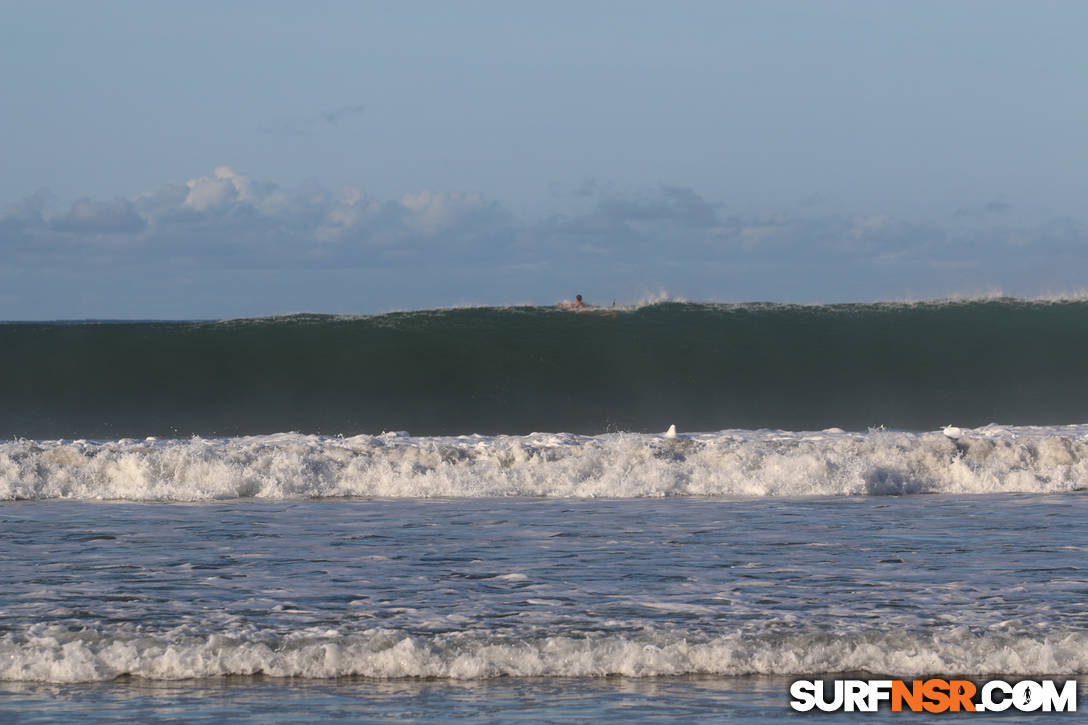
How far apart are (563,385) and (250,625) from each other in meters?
16.7

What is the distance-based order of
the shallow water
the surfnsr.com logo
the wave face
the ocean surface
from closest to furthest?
1. the surfnsr.com logo
2. the shallow water
3. the ocean surface
4. the wave face

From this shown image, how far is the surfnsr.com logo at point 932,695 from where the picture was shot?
17.6 ft

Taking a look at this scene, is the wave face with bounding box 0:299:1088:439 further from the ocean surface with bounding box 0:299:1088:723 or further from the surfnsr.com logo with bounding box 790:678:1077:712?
the surfnsr.com logo with bounding box 790:678:1077:712

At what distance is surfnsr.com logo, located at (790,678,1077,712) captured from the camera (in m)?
5.38

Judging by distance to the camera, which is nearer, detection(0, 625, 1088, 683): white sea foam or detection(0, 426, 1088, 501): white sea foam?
detection(0, 625, 1088, 683): white sea foam

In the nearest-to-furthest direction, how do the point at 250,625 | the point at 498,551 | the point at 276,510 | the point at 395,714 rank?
the point at 395,714
the point at 250,625
the point at 498,551
the point at 276,510

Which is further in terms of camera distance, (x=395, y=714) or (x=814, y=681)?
(x=814, y=681)

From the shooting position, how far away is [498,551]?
895 centimetres

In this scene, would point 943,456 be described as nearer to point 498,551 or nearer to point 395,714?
point 498,551

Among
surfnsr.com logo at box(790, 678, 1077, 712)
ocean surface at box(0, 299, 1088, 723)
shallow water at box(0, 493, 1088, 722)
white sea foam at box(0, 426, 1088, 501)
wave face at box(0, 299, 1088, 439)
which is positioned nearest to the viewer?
surfnsr.com logo at box(790, 678, 1077, 712)

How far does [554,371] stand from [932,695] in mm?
18380

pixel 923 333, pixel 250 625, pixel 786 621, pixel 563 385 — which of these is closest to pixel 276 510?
pixel 250 625

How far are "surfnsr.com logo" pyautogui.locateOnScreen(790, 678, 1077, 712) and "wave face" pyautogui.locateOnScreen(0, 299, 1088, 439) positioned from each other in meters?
14.4

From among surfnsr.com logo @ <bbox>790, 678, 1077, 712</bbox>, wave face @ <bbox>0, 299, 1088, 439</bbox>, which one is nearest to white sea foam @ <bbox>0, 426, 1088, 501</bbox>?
wave face @ <bbox>0, 299, 1088, 439</bbox>
